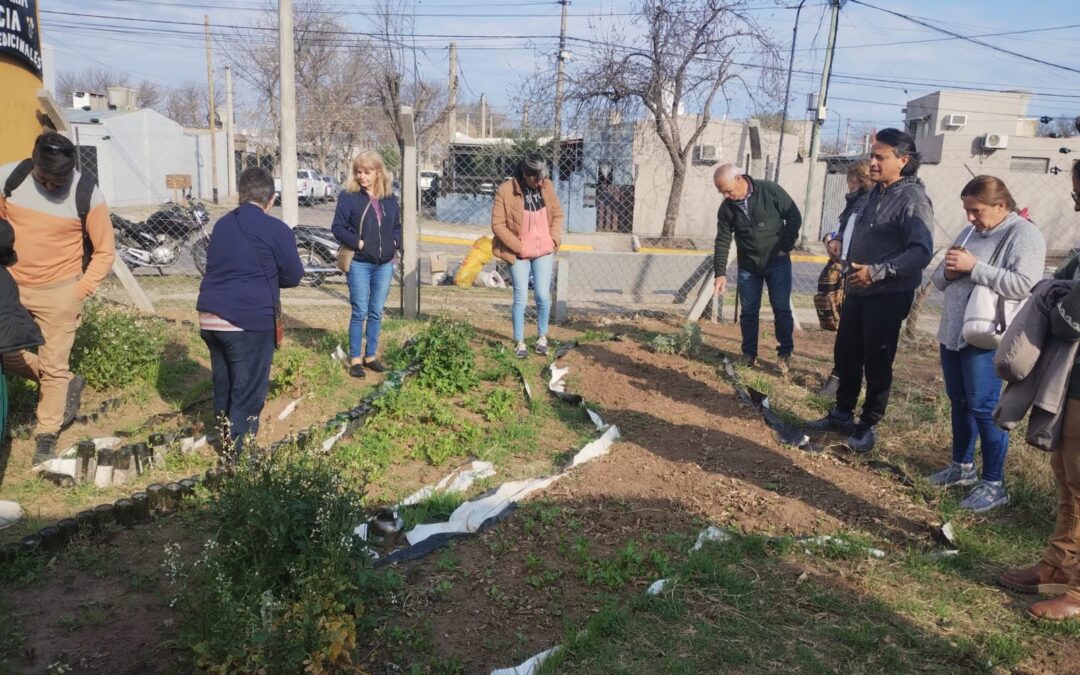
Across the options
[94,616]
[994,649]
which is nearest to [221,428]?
[94,616]

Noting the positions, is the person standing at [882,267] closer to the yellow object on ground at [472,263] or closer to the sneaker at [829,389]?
the sneaker at [829,389]

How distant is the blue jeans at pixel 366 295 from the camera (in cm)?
641

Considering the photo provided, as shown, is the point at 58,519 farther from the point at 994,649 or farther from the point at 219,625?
the point at 994,649

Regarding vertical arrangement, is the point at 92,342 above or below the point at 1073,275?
below

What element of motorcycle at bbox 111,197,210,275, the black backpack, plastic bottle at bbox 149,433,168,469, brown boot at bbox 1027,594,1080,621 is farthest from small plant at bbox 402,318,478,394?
motorcycle at bbox 111,197,210,275

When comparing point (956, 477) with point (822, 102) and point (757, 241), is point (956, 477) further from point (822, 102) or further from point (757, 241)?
point (822, 102)

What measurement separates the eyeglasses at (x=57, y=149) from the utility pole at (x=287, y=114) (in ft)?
13.1

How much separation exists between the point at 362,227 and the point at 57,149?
2.25m

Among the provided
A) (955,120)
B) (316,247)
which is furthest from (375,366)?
(955,120)

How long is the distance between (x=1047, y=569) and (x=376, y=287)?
4.95m

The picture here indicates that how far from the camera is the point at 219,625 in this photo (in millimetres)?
2615

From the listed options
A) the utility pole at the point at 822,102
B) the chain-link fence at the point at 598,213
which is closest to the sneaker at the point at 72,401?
the chain-link fence at the point at 598,213

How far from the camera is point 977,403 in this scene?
4375 millimetres

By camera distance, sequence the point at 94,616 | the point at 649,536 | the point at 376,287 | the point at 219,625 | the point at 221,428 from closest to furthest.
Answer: the point at 219,625 < the point at 94,616 < the point at 649,536 < the point at 221,428 < the point at 376,287
